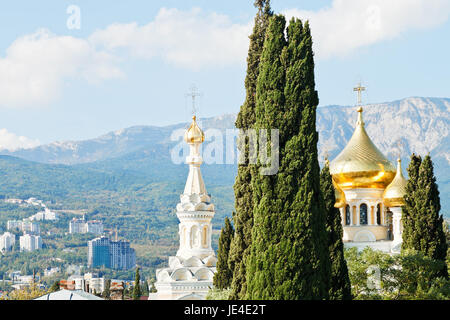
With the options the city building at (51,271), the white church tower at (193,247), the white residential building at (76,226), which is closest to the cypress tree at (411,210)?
the white church tower at (193,247)

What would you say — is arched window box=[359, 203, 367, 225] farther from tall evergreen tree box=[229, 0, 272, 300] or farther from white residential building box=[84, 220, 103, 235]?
white residential building box=[84, 220, 103, 235]

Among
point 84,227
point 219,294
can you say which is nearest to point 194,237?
point 219,294

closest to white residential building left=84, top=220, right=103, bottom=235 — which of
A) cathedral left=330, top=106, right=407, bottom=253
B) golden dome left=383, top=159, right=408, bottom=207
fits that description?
cathedral left=330, top=106, right=407, bottom=253

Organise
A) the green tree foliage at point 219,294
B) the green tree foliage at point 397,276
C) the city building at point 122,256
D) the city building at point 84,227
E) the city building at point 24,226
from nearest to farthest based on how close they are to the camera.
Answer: the green tree foliage at point 397,276, the green tree foliage at point 219,294, the city building at point 122,256, the city building at point 24,226, the city building at point 84,227

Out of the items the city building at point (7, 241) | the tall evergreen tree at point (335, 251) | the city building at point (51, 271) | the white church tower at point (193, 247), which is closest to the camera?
the tall evergreen tree at point (335, 251)

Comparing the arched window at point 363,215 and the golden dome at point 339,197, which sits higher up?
the golden dome at point 339,197

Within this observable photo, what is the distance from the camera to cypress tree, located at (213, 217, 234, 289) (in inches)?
1118

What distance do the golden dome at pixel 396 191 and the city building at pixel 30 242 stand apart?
83199 mm

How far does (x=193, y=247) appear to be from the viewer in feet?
120

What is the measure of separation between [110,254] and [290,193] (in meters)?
102

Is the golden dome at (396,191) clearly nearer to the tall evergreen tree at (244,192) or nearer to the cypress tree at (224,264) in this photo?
the cypress tree at (224,264)

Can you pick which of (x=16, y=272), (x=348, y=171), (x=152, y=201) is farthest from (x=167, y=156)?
(x=348, y=171)

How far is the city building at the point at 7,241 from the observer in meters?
114

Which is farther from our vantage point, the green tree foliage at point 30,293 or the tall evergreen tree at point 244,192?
the green tree foliage at point 30,293
